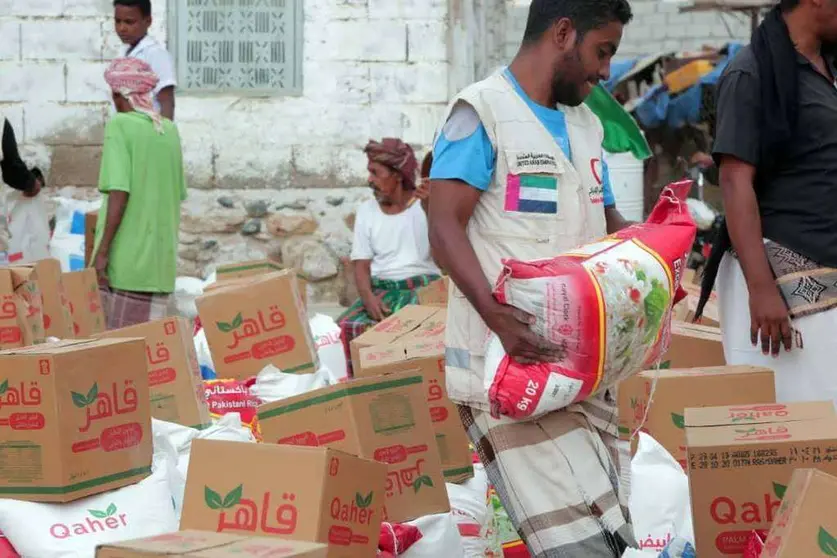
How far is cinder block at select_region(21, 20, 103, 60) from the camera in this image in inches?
361

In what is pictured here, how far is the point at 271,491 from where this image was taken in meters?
3.35

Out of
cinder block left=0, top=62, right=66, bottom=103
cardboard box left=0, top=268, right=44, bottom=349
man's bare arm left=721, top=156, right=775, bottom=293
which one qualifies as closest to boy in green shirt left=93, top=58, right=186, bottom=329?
cardboard box left=0, top=268, right=44, bottom=349

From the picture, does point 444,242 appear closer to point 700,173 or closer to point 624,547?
point 624,547

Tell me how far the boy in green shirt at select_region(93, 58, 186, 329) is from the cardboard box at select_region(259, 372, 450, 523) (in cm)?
273

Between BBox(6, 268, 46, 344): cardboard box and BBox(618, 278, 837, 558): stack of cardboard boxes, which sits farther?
BBox(6, 268, 46, 344): cardboard box

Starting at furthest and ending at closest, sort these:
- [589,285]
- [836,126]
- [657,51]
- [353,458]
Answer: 1. [657,51]
2. [836,126]
3. [353,458]
4. [589,285]

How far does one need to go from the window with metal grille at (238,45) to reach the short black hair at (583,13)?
623 cm

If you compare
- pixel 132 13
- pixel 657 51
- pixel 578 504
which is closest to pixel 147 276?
pixel 132 13

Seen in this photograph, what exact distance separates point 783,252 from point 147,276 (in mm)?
3737

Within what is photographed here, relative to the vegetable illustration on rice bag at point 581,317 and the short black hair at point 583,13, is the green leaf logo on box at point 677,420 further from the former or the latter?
the short black hair at point 583,13

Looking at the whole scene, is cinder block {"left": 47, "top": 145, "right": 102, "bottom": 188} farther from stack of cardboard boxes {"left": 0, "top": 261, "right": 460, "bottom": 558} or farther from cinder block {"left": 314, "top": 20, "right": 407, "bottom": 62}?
stack of cardboard boxes {"left": 0, "top": 261, "right": 460, "bottom": 558}

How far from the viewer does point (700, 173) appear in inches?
475

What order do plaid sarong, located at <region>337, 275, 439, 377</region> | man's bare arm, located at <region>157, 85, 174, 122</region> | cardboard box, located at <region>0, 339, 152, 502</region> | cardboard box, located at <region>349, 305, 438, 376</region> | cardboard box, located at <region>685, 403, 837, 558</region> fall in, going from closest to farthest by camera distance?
1. cardboard box, located at <region>685, 403, 837, 558</region>
2. cardboard box, located at <region>0, 339, 152, 502</region>
3. cardboard box, located at <region>349, 305, 438, 376</region>
4. plaid sarong, located at <region>337, 275, 439, 377</region>
5. man's bare arm, located at <region>157, 85, 174, 122</region>

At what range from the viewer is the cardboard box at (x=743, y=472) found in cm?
322
